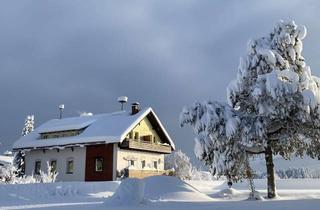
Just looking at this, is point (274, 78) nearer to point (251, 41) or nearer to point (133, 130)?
point (251, 41)

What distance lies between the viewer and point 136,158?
39.8 m

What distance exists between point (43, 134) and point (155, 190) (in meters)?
24.9

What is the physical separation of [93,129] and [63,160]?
421 centimetres

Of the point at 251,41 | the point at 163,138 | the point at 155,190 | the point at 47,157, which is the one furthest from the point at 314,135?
the point at 47,157

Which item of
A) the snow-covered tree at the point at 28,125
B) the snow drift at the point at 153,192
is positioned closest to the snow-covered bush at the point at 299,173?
the snow-covered tree at the point at 28,125

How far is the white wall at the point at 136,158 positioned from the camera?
124ft

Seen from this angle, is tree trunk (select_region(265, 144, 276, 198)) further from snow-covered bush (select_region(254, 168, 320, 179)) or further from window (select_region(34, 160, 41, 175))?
snow-covered bush (select_region(254, 168, 320, 179))

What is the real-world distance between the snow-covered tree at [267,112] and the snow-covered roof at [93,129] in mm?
14673

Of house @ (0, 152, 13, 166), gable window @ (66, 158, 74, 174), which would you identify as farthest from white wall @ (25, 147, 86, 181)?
house @ (0, 152, 13, 166)

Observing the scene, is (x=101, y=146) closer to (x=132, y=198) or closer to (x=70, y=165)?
(x=70, y=165)

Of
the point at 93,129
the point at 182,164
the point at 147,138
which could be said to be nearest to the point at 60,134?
the point at 93,129

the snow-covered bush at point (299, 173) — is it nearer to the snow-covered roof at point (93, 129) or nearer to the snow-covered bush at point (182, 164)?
the snow-covered bush at point (182, 164)

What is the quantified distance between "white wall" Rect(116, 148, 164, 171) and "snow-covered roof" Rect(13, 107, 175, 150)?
1.88 m

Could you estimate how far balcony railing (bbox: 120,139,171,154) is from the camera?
37.4 meters
